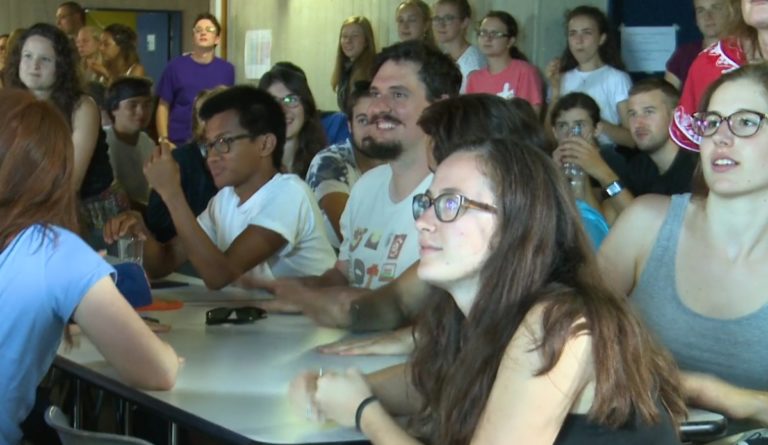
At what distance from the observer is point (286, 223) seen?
3613 millimetres

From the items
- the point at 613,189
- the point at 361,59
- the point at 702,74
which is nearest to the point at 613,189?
the point at 613,189

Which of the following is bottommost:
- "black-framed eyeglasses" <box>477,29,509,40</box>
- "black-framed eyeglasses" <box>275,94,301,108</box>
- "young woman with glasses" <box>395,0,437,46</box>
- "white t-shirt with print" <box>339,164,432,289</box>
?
"white t-shirt with print" <box>339,164,432,289</box>

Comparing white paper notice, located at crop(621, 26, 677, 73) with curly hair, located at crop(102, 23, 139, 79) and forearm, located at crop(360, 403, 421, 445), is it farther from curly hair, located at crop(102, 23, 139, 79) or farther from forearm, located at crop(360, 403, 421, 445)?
forearm, located at crop(360, 403, 421, 445)

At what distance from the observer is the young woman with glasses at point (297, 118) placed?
5.11 metres

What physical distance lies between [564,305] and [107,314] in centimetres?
89

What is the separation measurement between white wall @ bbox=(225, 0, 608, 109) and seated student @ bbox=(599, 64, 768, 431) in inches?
167

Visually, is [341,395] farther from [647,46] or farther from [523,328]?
[647,46]

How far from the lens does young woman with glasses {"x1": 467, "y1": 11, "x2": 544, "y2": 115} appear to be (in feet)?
20.2

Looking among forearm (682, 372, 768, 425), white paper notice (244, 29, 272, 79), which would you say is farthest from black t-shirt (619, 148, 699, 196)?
white paper notice (244, 29, 272, 79)

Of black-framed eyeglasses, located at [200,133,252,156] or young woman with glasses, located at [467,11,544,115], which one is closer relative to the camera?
black-framed eyeglasses, located at [200,133,252,156]

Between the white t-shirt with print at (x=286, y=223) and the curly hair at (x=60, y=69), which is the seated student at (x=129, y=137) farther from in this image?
the white t-shirt with print at (x=286, y=223)

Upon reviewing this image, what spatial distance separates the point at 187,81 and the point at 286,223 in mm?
5439

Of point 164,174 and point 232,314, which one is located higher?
point 164,174

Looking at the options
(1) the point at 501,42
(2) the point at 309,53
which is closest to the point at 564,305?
(1) the point at 501,42
